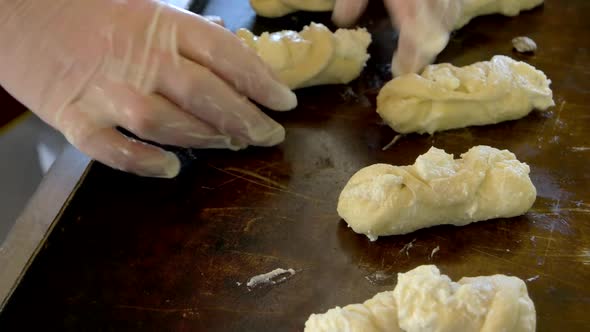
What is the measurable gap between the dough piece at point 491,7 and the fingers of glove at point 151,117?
1.09m

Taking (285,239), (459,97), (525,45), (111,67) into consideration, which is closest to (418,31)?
(459,97)

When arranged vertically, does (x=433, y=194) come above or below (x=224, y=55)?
below

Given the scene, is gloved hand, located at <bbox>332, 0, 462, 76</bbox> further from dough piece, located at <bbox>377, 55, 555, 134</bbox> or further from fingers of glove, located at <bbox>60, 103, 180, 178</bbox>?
fingers of glove, located at <bbox>60, 103, 180, 178</bbox>

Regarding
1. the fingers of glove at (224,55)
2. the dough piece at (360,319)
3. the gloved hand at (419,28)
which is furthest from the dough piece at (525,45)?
the dough piece at (360,319)

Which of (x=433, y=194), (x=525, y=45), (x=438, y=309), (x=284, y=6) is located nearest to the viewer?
(x=438, y=309)

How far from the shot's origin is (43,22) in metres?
1.55

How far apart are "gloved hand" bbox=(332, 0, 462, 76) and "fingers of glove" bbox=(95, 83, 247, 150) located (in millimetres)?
632

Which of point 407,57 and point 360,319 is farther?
point 407,57

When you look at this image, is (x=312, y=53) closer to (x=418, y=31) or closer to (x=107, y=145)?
(x=418, y=31)

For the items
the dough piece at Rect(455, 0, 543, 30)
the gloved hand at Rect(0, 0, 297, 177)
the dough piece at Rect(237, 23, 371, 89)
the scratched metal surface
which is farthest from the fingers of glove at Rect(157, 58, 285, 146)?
the dough piece at Rect(455, 0, 543, 30)

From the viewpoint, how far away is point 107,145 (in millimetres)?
1554

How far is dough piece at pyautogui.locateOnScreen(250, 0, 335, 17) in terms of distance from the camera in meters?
2.23

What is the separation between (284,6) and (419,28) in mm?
651

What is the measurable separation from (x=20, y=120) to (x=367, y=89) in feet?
4.00
